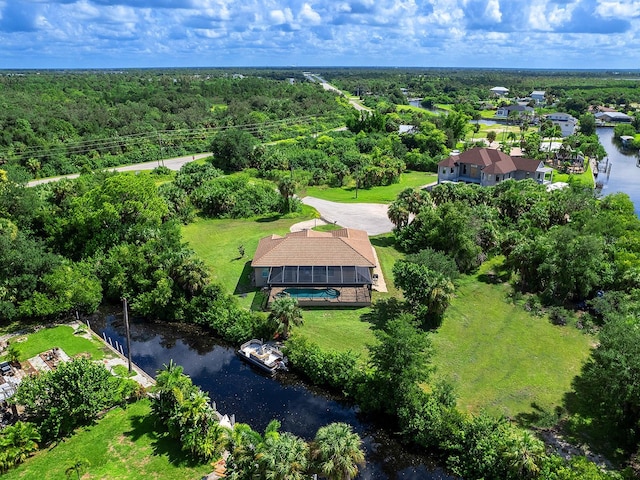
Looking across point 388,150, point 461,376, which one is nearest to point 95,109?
point 388,150

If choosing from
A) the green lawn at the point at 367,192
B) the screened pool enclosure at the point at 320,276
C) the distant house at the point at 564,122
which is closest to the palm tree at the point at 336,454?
the screened pool enclosure at the point at 320,276

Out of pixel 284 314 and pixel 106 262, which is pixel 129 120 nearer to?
pixel 106 262

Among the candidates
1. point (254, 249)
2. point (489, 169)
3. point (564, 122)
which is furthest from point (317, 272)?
point (564, 122)

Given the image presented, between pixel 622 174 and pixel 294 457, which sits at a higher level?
pixel 294 457

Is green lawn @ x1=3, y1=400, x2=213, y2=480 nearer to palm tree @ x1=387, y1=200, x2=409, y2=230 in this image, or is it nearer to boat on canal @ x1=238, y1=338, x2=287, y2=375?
boat on canal @ x1=238, y1=338, x2=287, y2=375

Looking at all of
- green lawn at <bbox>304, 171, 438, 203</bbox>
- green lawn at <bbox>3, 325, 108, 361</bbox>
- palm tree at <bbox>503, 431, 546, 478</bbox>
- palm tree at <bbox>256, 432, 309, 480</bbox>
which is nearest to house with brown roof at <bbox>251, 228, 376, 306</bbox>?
green lawn at <bbox>3, 325, 108, 361</bbox>
